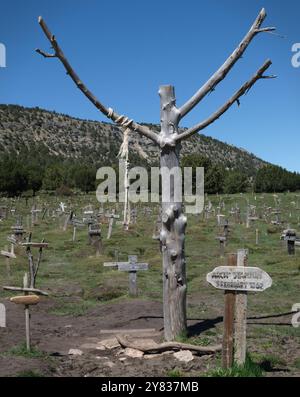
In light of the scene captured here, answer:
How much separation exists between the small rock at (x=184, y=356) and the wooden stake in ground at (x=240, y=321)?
967 mm

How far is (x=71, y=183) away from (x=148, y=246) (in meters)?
60.0

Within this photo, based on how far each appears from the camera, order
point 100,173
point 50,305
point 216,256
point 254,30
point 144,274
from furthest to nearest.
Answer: point 100,173 → point 216,256 → point 144,274 → point 50,305 → point 254,30

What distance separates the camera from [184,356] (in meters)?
8.43

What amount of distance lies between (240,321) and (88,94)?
4.60m

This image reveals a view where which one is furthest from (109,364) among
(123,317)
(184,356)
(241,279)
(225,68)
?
(225,68)

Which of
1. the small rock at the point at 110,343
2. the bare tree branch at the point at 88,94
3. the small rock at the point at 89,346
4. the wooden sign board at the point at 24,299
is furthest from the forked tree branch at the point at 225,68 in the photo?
the small rock at the point at 89,346

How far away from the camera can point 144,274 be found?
58.5 ft

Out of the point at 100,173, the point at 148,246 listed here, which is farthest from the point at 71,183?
the point at 148,246

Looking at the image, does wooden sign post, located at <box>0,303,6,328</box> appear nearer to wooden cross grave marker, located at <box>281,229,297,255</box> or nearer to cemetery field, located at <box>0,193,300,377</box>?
cemetery field, located at <box>0,193,300,377</box>

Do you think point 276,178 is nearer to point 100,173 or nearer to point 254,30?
point 100,173

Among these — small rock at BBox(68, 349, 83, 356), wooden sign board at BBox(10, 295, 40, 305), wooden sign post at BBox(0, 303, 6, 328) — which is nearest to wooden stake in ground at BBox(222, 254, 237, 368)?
small rock at BBox(68, 349, 83, 356)

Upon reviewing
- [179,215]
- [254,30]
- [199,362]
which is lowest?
[199,362]

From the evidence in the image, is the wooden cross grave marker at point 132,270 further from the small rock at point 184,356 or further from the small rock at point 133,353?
the small rock at point 184,356

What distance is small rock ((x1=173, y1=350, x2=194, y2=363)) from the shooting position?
8328 millimetres
